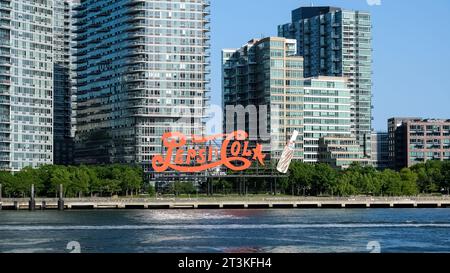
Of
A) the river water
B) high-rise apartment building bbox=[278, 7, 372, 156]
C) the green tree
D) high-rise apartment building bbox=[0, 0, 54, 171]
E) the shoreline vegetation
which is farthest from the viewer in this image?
high-rise apartment building bbox=[278, 7, 372, 156]

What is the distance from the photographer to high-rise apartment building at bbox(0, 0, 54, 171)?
3642 inches

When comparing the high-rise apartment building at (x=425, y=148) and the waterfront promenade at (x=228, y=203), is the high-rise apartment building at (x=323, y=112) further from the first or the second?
the waterfront promenade at (x=228, y=203)

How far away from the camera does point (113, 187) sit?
8075 cm

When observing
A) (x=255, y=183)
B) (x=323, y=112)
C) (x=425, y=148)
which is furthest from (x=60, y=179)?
(x=323, y=112)

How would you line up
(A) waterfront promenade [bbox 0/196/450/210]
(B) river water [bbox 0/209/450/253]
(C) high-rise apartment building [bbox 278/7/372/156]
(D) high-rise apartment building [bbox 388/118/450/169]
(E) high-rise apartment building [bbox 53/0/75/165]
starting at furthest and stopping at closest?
(C) high-rise apartment building [bbox 278/7/372/156] → (E) high-rise apartment building [bbox 53/0/75/165] → (A) waterfront promenade [bbox 0/196/450/210] → (D) high-rise apartment building [bbox 388/118/450/169] → (B) river water [bbox 0/209/450/253]

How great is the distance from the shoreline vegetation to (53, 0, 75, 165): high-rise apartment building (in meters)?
25.3

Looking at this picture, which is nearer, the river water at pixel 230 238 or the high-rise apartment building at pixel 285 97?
the river water at pixel 230 238

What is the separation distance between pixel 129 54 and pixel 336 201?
96.0 ft

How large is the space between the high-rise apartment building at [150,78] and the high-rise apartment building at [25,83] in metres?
6.09

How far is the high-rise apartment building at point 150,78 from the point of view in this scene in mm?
90812

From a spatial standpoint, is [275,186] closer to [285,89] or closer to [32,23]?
[285,89]

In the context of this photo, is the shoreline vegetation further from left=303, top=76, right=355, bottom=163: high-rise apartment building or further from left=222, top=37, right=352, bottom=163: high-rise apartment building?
left=303, top=76, right=355, bottom=163: high-rise apartment building

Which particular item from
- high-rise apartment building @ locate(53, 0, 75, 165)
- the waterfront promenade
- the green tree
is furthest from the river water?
high-rise apartment building @ locate(53, 0, 75, 165)

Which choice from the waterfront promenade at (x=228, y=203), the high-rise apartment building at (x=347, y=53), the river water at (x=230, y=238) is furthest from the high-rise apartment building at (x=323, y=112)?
the river water at (x=230, y=238)
